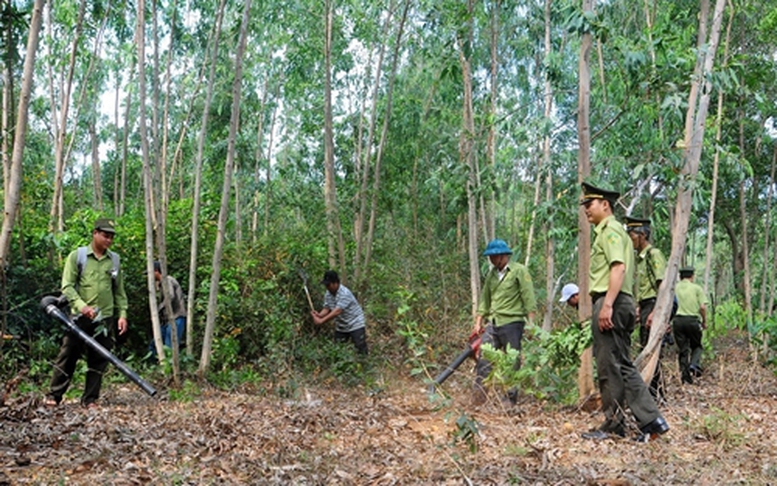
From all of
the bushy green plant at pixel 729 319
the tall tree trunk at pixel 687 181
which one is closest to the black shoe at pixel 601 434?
the tall tree trunk at pixel 687 181

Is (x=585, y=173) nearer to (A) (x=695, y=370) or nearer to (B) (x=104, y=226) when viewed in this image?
(B) (x=104, y=226)

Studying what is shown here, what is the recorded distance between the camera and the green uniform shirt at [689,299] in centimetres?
939

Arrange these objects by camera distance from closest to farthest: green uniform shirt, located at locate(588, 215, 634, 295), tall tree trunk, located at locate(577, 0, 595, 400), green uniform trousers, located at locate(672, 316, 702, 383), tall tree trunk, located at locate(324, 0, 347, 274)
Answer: green uniform shirt, located at locate(588, 215, 634, 295)
tall tree trunk, located at locate(577, 0, 595, 400)
green uniform trousers, located at locate(672, 316, 702, 383)
tall tree trunk, located at locate(324, 0, 347, 274)

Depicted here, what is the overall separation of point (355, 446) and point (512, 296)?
268cm

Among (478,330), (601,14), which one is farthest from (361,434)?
(601,14)

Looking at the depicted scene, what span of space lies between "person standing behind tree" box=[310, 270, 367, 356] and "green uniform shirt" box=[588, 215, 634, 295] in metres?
4.72

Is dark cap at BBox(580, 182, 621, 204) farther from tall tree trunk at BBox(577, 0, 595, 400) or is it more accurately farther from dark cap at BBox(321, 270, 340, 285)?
dark cap at BBox(321, 270, 340, 285)

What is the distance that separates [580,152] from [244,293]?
5141 mm

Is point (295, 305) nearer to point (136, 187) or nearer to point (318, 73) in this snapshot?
point (318, 73)

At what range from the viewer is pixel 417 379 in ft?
29.9

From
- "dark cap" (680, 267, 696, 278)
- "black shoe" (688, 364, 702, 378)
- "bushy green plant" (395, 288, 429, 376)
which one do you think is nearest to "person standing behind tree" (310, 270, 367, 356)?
"bushy green plant" (395, 288, 429, 376)

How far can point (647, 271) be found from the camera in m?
6.64

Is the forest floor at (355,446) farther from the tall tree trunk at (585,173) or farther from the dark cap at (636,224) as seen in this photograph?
the dark cap at (636,224)

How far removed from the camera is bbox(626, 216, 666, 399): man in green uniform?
249 inches
